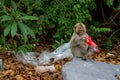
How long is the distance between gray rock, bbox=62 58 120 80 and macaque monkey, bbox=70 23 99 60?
297 millimetres

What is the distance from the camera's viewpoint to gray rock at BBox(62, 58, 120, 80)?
480 centimetres

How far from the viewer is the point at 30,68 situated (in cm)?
645

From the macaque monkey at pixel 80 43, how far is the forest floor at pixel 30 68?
0.50m

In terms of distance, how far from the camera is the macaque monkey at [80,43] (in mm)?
5488

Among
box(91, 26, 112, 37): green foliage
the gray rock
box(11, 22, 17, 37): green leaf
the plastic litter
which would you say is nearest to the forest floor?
the plastic litter

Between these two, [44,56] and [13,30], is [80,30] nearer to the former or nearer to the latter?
[13,30]

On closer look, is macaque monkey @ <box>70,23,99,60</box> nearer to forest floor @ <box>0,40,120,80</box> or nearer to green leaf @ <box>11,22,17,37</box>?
forest floor @ <box>0,40,120,80</box>

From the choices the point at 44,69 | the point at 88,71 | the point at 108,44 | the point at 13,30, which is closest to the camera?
the point at 13,30

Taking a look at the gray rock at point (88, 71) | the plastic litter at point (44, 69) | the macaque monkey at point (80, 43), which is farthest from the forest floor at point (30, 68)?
the gray rock at point (88, 71)

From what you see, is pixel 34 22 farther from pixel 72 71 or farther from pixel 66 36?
pixel 72 71

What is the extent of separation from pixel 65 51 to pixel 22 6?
53.3 inches

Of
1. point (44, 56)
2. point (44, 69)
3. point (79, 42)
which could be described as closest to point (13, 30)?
point (79, 42)

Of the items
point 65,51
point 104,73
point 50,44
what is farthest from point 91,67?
point 50,44

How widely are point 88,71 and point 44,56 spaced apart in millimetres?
2000
